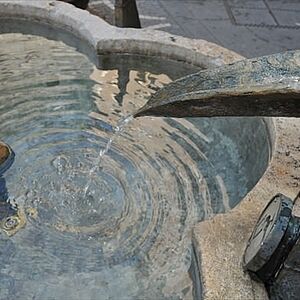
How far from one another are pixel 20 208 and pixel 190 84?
5.13 feet

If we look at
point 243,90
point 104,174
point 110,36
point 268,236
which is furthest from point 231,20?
point 243,90

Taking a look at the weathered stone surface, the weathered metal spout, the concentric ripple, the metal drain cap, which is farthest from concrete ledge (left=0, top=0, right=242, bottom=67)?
the weathered metal spout

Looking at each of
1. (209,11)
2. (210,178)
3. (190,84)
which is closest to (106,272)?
(210,178)

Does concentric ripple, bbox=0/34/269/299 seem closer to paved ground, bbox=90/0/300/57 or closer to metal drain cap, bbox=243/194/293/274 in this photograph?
metal drain cap, bbox=243/194/293/274

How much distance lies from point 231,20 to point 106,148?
269 cm

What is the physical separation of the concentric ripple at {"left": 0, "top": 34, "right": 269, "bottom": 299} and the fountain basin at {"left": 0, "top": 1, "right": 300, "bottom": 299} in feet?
0.37

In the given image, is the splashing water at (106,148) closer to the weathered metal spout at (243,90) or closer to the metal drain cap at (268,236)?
the metal drain cap at (268,236)

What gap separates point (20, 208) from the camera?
2.62 metres

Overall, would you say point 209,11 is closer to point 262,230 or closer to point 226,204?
point 226,204

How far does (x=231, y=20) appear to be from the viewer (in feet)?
17.0

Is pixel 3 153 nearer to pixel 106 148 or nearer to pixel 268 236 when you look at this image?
pixel 106 148

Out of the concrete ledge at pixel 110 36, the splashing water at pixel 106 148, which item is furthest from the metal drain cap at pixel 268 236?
the concrete ledge at pixel 110 36

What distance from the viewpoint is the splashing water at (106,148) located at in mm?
2811

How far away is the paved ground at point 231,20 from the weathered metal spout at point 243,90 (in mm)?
3381
